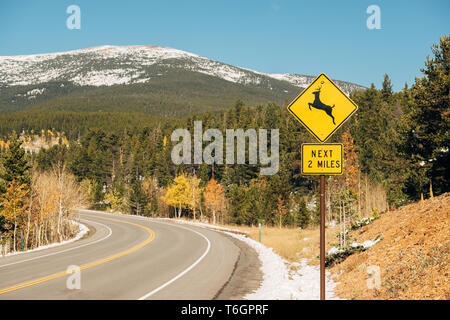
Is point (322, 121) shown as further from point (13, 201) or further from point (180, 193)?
point (180, 193)

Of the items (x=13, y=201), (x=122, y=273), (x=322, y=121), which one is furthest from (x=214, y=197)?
(x=322, y=121)

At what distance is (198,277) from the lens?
1084 centimetres

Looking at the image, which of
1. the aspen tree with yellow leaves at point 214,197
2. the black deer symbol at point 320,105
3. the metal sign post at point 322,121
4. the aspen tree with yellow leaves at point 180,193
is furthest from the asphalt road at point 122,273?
the aspen tree with yellow leaves at point 180,193

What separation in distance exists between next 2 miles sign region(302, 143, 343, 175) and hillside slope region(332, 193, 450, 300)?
3.03m

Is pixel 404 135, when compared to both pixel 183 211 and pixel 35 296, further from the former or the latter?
pixel 183 211

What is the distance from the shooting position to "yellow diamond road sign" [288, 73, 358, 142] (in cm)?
615

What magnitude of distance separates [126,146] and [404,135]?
4067 inches

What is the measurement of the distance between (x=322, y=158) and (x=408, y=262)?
4.13 meters

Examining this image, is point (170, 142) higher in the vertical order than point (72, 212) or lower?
higher

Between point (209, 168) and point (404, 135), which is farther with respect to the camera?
point (209, 168)

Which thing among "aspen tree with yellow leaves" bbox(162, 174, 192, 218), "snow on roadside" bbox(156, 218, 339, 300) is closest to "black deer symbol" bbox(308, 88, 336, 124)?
"snow on roadside" bbox(156, 218, 339, 300)

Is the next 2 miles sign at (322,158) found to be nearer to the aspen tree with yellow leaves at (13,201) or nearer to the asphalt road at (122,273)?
the asphalt road at (122,273)

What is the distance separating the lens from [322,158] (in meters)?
5.99
